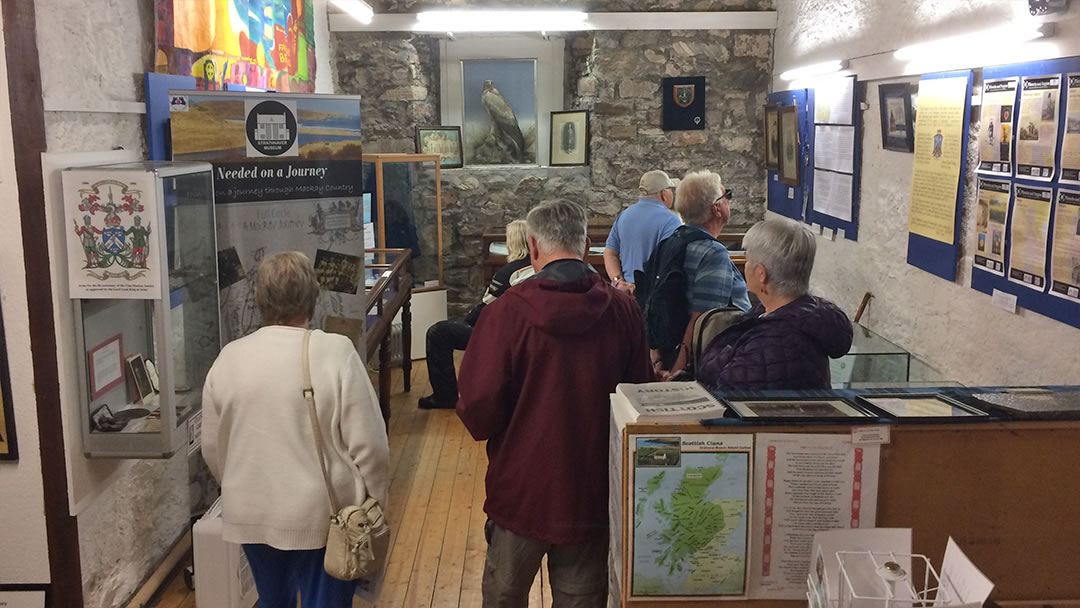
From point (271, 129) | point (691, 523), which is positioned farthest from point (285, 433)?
point (271, 129)

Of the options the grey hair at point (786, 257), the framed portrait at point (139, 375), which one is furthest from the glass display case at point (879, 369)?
the framed portrait at point (139, 375)

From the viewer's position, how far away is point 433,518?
4465 mm

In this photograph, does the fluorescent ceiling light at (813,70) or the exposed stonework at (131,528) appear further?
the fluorescent ceiling light at (813,70)

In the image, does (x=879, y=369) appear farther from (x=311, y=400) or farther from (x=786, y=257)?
(x=311, y=400)

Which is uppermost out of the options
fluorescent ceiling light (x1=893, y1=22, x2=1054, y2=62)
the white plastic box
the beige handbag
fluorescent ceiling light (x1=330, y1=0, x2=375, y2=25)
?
fluorescent ceiling light (x1=330, y1=0, x2=375, y2=25)

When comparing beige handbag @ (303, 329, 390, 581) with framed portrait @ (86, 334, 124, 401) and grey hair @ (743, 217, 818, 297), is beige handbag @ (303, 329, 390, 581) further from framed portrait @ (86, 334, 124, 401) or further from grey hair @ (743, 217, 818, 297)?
grey hair @ (743, 217, 818, 297)

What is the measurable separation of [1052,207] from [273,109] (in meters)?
2.92

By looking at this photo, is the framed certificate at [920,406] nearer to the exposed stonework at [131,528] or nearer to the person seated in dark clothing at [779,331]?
the person seated in dark clothing at [779,331]

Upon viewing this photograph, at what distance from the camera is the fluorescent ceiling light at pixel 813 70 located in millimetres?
5500

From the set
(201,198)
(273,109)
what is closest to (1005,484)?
(201,198)

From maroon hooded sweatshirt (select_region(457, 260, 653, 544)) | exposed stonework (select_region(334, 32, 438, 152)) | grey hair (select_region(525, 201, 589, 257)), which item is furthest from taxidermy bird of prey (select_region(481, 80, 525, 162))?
maroon hooded sweatshirt (select_region(457, 260, 653, 544))

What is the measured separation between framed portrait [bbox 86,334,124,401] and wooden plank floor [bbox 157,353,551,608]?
0.99 meters

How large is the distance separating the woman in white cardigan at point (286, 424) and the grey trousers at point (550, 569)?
1.34 ft

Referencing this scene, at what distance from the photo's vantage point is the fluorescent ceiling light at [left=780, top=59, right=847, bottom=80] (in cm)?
550
